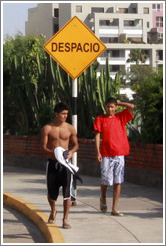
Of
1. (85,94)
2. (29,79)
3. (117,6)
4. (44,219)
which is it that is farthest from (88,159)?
(117,6)

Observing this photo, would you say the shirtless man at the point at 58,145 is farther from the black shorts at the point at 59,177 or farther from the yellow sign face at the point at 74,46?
the yellow sign face at the point at 74,46

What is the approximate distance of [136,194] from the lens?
1402cm

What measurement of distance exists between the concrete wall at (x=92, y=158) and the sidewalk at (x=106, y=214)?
0.29 meters

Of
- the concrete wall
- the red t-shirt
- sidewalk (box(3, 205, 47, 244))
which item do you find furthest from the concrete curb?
the concrete wall

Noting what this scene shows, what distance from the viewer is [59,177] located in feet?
33.8

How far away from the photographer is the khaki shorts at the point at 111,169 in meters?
11.3

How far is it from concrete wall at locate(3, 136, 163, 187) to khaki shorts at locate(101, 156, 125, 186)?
3503mm

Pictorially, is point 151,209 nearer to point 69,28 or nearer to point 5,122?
point 69,28

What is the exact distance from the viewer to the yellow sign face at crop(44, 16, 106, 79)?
41.0 feet

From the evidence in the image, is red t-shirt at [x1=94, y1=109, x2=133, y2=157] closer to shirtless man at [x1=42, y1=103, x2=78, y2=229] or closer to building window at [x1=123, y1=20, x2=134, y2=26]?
shirtless man at [x1=42, y1=103, x2=78, y2=229]

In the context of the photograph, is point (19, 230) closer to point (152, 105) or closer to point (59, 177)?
point (59, 177)

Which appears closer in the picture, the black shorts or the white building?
the black shorts

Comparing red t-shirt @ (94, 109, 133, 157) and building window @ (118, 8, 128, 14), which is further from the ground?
building window @ (118, 8, 128, 14)

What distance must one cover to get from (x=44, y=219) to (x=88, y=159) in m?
8.39
